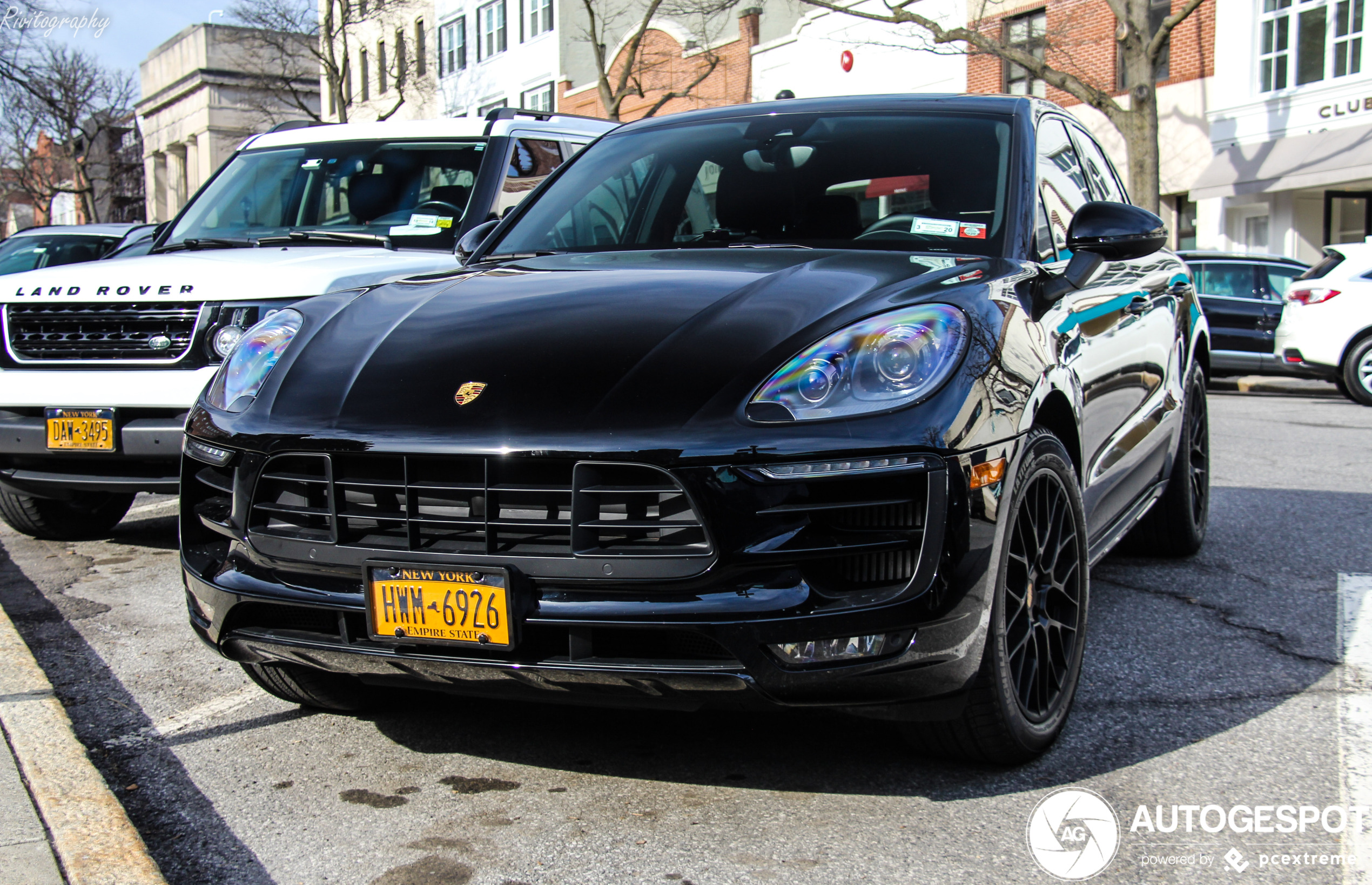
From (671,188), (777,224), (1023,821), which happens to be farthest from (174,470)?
(1023,821)

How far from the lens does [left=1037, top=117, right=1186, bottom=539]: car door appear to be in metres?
3.72

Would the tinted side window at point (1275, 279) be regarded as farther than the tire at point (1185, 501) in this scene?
Yes

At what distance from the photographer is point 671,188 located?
426 centimetres

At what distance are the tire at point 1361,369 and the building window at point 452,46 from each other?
37.7 m

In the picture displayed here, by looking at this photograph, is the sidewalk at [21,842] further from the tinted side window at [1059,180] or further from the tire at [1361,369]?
the tire at [1361,369]

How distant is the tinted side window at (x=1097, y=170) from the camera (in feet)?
15.6

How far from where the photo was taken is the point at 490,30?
45.0 metres

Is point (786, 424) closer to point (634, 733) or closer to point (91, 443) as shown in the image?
point (634, 733)

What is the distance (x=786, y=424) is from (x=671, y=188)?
5.79ft

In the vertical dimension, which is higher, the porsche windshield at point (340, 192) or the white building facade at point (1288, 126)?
the white building facade at point (1288, 126)

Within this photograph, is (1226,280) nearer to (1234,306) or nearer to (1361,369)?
(1234,306)

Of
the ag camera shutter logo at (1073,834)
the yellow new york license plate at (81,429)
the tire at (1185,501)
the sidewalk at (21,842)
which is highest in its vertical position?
the yellow new york license plate at (81,429)

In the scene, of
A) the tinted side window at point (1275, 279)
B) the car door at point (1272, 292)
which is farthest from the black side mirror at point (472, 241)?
the tinted side window at point (1275, 279)

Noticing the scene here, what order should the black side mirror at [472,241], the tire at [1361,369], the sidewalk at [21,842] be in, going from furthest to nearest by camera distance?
the tire at [1361,369] → the black side mirror at [472,241] → the sidewalk at [21,842]
